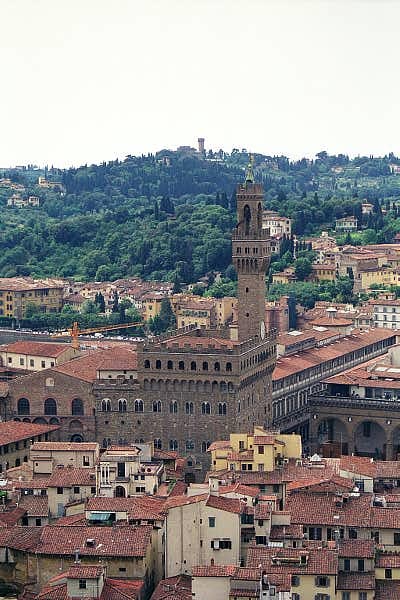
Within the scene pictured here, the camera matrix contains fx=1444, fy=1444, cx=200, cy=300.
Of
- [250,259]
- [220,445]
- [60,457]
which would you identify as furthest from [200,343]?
[60,457]

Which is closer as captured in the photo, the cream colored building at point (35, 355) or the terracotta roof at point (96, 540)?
the terracotta roof at point (96, 540)

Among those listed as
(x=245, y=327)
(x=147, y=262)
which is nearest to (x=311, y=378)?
(x=245, y=327)

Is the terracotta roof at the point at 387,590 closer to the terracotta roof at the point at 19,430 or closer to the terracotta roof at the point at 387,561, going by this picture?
the terracotta roof at the point at 387,561

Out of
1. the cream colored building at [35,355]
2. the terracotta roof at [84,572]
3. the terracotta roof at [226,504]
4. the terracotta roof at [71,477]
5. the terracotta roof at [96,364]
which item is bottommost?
the terracotta roof at [84,572]

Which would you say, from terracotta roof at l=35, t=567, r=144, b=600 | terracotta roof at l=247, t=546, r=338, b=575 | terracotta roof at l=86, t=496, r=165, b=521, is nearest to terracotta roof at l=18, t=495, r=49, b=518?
terracotta roof at l=86, t=496, r=165, b=521

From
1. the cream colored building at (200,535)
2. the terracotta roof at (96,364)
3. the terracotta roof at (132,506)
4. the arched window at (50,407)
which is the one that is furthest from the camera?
the terracotta roof at (96,364)

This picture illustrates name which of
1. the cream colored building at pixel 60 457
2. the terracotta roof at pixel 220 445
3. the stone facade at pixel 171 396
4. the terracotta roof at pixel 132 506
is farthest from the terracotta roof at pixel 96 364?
the terracotta roof at pixel 132 506

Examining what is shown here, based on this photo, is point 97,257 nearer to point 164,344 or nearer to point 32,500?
point 164,344
